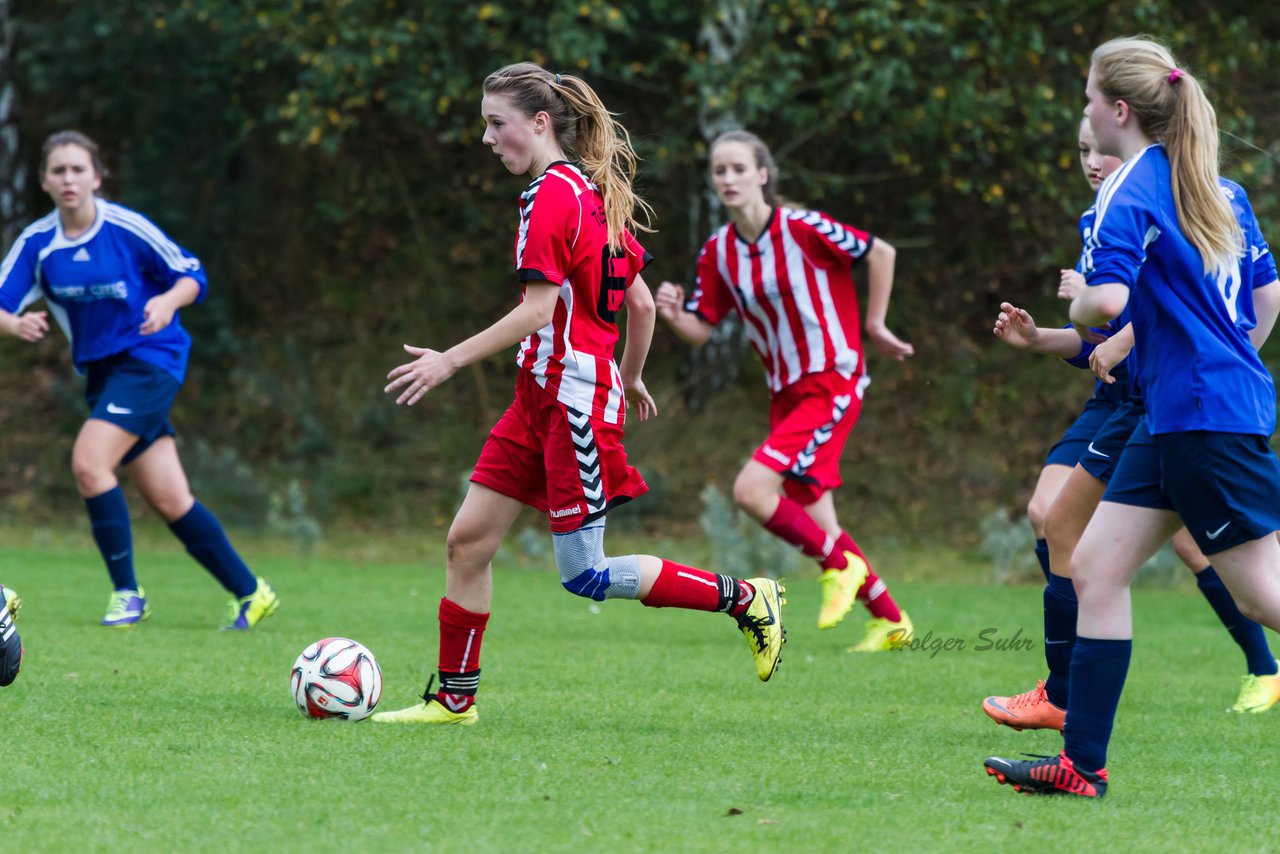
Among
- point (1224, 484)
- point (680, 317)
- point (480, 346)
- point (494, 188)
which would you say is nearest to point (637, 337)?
point (480, 346)

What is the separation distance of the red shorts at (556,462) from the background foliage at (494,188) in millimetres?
6934

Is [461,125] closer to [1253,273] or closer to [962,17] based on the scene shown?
[962,17]

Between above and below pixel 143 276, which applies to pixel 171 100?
above

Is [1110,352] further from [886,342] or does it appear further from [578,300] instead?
[886,342]

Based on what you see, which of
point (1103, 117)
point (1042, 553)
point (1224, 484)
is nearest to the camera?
point (1224, 484)

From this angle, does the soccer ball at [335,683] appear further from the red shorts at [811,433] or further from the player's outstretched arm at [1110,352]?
the red shorts at [811,433]

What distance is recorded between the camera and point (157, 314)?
23.2ft

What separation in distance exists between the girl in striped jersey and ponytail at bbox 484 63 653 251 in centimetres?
242

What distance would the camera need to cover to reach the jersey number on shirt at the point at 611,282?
477 centimetres

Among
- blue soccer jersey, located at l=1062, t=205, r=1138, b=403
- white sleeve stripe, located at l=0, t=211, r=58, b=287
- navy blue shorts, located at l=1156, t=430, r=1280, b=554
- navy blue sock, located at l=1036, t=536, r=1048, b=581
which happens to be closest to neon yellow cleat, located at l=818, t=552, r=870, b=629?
navy blue sock, located at l=1036, t=536, r=1048, b=581

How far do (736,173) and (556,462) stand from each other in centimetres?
303

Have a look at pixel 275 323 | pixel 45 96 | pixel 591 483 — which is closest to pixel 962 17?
pixel 275 323

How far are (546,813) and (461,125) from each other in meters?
10.1

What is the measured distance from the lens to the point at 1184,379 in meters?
3.81
